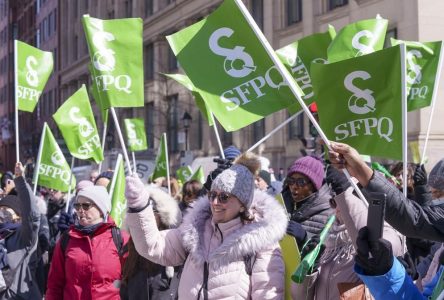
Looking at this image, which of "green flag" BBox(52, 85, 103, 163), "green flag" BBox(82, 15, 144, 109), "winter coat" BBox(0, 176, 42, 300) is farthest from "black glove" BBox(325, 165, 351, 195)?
"green flag" BBox(52, 85, 103, 163)

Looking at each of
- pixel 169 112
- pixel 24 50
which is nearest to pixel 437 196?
pixel 24 50

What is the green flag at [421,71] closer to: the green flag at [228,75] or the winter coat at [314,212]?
the green flag at [228,75]

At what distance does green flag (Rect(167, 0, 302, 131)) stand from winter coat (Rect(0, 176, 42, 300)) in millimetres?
1839

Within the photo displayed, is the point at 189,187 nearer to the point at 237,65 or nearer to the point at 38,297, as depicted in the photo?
the point at 38,297

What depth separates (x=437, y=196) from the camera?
3.64m

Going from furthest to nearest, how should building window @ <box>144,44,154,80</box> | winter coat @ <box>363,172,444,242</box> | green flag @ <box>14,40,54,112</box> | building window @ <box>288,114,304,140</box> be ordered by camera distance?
building window @ <box>144,44,154,80</box> → building window @ <box>288,114,304,140</box> → green flag @ <box>14,40,54,112</box> → winter coat @ <box>363,172,444,242</box>

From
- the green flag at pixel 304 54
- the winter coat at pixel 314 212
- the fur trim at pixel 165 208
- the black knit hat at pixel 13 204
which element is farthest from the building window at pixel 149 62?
the winter coat at pixel 314 212

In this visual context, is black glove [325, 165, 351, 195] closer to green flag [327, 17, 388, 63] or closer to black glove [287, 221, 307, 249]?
black glove [287, 221, 307, 249]

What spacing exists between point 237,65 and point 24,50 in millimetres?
4497

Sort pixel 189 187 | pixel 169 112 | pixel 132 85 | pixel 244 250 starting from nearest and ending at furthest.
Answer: pixel 244 250 < pixel 132 85 < pixel 189 187 < pixel 169 112

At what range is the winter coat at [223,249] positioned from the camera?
333cm

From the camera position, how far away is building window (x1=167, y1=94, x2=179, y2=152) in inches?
1357

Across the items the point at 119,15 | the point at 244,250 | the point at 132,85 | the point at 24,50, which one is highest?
the point at 119,15

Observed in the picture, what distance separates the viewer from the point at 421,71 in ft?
24.0
